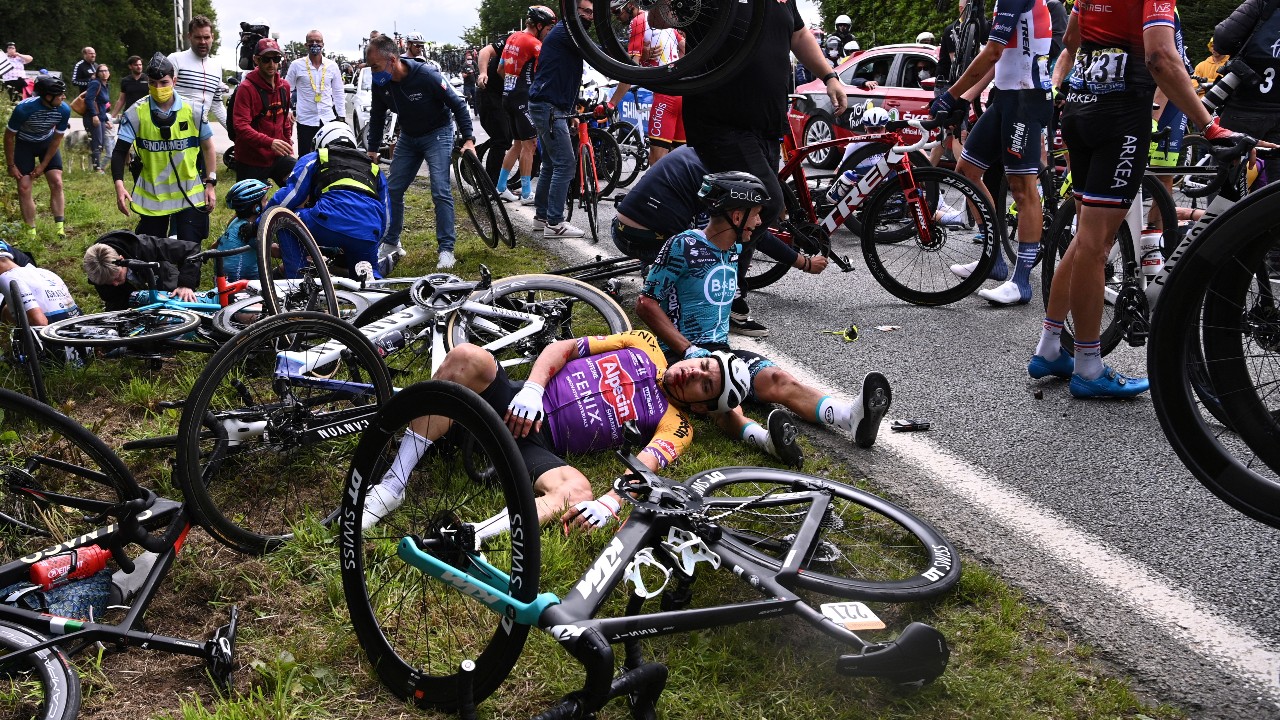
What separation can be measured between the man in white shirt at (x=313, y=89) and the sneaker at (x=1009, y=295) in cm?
865

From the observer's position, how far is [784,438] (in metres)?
4.29

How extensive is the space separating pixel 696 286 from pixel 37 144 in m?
10.4

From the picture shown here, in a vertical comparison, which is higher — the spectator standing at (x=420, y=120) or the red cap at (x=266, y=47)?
the red cap at (x=266, y=47)

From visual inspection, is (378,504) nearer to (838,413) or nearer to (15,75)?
(838,413)

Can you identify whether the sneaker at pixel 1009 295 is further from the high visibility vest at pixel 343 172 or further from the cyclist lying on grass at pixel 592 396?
the high visibility vest at pixel 343 172

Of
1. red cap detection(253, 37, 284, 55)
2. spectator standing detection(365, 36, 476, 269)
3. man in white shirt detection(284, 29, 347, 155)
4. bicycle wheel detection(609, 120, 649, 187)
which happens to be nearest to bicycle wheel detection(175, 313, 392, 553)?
spectator standing detection(365, 36, 476, 269)

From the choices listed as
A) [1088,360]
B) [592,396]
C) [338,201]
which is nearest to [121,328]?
[338,201]

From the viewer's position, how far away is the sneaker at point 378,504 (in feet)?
9.75

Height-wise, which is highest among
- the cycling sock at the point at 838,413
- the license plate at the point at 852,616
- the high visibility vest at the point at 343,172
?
the high visibility vest at the point at 343,172

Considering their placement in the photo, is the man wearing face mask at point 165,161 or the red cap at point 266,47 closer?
the man wearing face mask at point 165,161

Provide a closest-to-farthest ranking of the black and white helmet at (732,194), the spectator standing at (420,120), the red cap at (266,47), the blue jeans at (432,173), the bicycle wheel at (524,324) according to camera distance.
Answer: the black and white helmet at (732,194), the bicycle wheel at (524,324), the spectator standing at (420,120), the blue jeans at (432,173), the red cap at (266,47)

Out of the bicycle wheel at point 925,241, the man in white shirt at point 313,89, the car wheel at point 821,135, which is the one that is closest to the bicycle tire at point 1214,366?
the bicycle wheel at point 925,241

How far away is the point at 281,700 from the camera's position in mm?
2840

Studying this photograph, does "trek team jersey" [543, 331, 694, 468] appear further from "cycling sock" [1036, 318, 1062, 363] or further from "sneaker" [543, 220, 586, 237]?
"sneaker" [543, 220, 586, 237]
